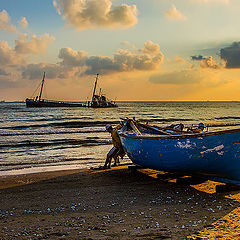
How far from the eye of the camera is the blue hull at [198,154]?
21.5 ft

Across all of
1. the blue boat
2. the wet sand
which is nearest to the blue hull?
the blue boat

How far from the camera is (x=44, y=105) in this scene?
105 m

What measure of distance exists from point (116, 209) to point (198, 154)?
2.45 meters

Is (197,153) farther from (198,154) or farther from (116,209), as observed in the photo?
(116,209)

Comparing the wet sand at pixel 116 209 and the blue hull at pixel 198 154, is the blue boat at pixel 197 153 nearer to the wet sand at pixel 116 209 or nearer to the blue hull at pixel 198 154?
the blue hull at pixel 198 154

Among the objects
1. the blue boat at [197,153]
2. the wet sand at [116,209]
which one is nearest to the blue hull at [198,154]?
the blue boat at [197,153]

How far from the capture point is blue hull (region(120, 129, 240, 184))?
6559mm

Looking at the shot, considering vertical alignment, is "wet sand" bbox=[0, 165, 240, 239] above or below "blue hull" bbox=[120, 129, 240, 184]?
below

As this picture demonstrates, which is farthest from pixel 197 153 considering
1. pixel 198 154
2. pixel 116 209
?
pixel 116 209

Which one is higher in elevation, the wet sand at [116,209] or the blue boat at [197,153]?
the blue boat at [197,153]

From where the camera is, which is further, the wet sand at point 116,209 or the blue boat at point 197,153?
the blue boat at point 197,153

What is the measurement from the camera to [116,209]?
6.07 meters

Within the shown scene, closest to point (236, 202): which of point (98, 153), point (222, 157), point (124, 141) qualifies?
point (222, 157)

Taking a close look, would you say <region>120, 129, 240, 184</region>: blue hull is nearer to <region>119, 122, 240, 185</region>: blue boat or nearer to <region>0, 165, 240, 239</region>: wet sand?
<region>119, 122, 240, 185</region>: blue boat
